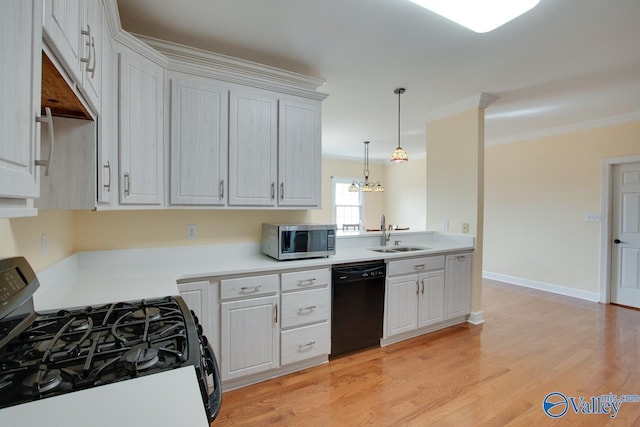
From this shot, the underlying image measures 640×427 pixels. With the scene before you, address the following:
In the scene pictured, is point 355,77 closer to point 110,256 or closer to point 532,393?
point 110,256

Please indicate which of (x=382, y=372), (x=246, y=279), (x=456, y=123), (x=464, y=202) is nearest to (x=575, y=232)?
(x=464, y=202)

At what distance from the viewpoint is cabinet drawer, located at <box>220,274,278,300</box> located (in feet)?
6.90

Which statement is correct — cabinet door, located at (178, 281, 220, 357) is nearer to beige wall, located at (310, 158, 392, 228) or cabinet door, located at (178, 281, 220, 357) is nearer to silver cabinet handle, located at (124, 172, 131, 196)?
silver cabinet handle, located at (124, 172, 131, 196)

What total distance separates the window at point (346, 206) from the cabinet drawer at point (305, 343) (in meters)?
4.98

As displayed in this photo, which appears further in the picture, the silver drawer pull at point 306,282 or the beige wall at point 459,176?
the beige wall at point 459,176

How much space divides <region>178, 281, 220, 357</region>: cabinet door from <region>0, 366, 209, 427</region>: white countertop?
1.28 m

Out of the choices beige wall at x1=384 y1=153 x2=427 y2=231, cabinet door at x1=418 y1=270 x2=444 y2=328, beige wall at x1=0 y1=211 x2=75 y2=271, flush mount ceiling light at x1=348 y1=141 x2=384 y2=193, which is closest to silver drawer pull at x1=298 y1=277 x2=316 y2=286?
cabinet door at x1=418 y1=270 x2=444 y2=328

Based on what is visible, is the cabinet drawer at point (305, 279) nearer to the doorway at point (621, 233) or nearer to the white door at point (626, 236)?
the doorway at point (621, 233)

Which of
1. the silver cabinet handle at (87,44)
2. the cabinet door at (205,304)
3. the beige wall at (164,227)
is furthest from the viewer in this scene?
the beige wall at (164,227)

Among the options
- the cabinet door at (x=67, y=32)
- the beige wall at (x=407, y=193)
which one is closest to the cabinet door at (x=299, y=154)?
the cabinet door at (x=67, y=32)

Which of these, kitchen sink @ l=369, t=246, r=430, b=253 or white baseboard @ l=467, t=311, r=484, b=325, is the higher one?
kitchen sink @ l=369, t=246, r=430, b=253

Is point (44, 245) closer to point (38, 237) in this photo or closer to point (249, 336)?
point (38, 237)

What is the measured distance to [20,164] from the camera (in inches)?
26.7

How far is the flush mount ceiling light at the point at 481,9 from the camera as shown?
1466 millimetres
